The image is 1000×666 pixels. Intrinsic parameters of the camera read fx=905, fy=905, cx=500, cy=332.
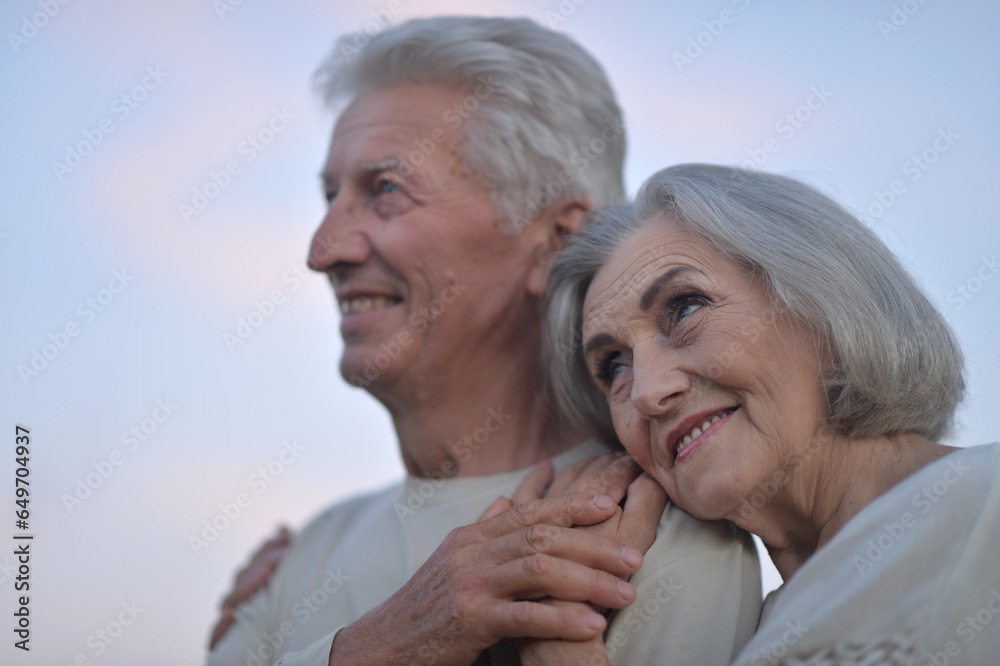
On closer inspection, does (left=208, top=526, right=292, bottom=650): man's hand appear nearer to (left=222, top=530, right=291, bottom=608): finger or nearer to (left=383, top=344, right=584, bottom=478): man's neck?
(left=222, top=530, right=291, bottom=608): finger

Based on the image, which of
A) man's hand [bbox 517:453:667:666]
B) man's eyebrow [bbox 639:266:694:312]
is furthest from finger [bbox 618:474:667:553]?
man's eyebrow [bbox 639:266:694:312]

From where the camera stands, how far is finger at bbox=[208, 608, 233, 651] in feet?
11.5

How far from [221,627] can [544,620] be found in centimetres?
199

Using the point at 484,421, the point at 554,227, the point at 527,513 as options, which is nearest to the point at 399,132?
the point at 554,227

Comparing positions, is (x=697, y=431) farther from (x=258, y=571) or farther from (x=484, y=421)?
(x=258, y=571)

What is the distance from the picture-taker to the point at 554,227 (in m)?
3.36

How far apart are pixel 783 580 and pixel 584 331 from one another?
82cm

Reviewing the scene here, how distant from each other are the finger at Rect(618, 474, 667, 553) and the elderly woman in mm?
52

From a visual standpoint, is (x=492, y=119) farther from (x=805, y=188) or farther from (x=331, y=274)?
(x=805, y=188)

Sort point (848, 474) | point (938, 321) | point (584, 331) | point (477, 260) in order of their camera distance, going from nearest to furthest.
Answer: point (848, 474)
point (938, 321)
point (584, 331)
point (477, 260)

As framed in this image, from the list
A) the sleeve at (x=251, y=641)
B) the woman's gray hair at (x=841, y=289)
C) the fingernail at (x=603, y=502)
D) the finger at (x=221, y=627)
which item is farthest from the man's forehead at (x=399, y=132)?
the finger at (x=221, y=627)

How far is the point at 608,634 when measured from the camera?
84.6 inches

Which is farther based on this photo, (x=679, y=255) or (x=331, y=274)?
(x=331, y=274)

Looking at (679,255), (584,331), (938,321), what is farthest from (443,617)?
(938,321)
